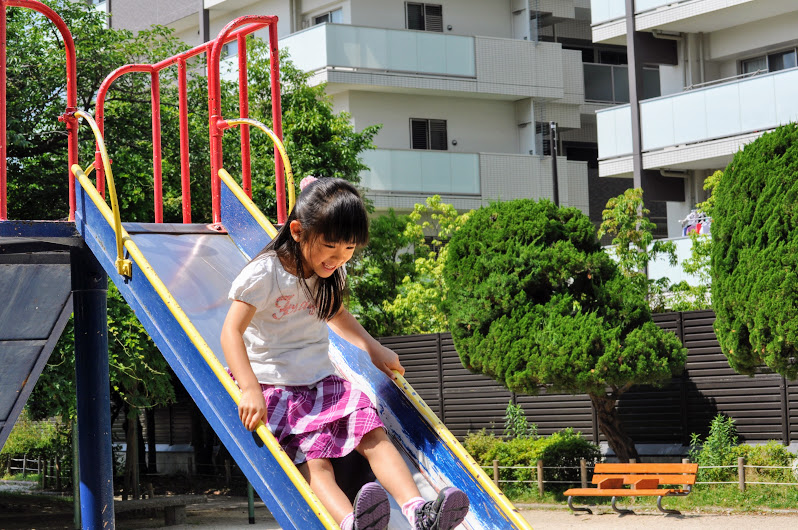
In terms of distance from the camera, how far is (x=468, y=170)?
77.9 feet

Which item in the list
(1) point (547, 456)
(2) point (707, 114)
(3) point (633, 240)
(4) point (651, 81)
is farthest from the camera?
(4) point (651, 81)

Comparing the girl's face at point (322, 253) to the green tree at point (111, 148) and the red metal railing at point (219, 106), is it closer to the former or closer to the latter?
the red metal railing at point (219, 106)

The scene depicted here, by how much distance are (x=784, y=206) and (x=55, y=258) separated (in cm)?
723

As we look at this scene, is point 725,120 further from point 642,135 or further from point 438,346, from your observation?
point 438,346

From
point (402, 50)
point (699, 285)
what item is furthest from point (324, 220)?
point (402, 50)

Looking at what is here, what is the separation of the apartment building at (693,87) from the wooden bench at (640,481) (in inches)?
309

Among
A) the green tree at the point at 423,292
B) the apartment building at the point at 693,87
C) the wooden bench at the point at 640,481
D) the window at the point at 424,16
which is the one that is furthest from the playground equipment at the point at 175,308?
the window at the point at 424,16

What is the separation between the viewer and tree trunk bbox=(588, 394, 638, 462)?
539 inches

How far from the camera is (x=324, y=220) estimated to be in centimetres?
420

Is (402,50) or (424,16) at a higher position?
(424,16)

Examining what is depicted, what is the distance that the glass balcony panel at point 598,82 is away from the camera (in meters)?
26.2

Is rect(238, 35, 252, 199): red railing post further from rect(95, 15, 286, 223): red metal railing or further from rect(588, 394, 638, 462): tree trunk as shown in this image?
rect(588, 394, 638, 462): tree trunk

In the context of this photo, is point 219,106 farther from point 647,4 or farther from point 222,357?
point 647,4

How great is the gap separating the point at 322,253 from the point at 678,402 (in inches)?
405
